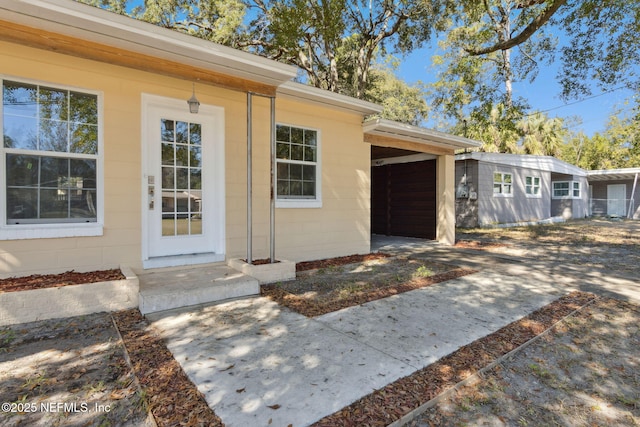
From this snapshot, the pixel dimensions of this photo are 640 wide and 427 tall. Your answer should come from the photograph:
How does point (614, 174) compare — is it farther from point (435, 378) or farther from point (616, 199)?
point (435, 378)

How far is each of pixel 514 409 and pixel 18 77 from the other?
5.52m

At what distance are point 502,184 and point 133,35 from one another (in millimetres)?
14471

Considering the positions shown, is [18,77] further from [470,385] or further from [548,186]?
[548,186]

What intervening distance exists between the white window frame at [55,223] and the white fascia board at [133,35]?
78 cm

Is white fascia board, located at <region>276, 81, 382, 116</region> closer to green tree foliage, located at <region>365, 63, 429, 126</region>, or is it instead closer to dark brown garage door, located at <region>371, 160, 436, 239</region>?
dark brown garage door, located at <region>371, 160, 436, 239</region>

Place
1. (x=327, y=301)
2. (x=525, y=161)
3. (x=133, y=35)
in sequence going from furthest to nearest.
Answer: (x=525, y=161)
(x=327, y=301)
(x=133, y=35)

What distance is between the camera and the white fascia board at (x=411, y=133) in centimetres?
673

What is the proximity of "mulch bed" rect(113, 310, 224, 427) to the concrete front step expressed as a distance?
462mm

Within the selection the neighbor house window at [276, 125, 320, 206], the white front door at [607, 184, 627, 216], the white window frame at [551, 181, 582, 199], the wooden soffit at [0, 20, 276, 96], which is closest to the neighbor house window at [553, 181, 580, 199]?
the white window frame at [551, 181, 582, 199]

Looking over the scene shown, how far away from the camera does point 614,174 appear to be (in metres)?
19.0

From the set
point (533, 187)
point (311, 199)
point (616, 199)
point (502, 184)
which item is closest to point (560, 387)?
point (311, 199)

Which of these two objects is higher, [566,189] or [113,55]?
[113,55]

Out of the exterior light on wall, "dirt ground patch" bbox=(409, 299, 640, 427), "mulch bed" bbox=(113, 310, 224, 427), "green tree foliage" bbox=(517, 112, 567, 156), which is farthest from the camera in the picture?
"green tree foliage" bbox=(517, 112, 567, 156)

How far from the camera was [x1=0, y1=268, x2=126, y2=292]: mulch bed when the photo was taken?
325cm
